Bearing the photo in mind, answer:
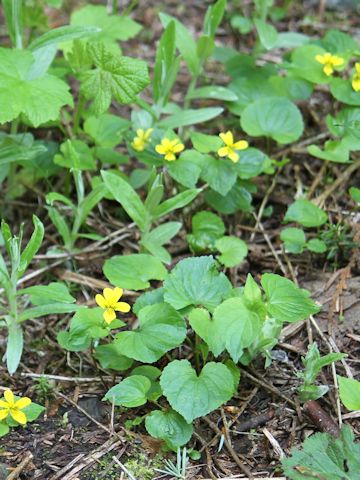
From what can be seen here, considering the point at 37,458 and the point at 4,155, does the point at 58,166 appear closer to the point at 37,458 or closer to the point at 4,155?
the point at 4,155

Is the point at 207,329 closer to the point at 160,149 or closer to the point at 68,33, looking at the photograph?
the point at 160,149

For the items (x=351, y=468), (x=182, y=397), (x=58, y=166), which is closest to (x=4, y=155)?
(x=58, y=166)

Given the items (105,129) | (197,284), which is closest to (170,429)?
(197,284)

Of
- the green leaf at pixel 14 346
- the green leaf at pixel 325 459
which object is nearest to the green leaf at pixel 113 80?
the green leaf at pixel 14 346

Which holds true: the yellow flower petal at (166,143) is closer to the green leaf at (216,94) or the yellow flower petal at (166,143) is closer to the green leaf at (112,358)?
the green leaf at (216,94)

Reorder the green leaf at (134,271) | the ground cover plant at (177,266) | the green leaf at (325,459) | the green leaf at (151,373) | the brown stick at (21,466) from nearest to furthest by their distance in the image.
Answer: the green leaf at (325,459) → the brown stick at (21,466) → the ground cover plant at (177,266) → the green leaf at (151,373) → the green leaf at (134,271)
